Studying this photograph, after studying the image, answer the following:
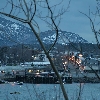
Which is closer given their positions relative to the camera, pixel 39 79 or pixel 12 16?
pixel 12 16

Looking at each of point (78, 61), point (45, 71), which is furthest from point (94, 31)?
point (45, 71)

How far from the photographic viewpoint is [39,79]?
210 ft

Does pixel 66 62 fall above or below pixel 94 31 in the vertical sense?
below

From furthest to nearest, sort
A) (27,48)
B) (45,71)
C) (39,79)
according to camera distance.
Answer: (45,71) → (39,79) → (27,48)

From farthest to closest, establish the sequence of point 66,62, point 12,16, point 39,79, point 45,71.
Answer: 1. point 45,71
2. point 39,79
3. point 66,62
4. point 12,16

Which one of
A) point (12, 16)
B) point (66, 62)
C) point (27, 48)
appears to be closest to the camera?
point (12, 16)

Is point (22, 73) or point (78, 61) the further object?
point (22, 73)

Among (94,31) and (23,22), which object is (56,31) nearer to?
(23,22)

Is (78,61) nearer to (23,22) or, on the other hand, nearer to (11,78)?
(23,22)

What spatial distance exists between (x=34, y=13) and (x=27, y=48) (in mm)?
451

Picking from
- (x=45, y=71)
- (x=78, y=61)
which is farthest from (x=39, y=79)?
(x=78, y=61)

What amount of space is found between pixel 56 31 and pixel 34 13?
32cm

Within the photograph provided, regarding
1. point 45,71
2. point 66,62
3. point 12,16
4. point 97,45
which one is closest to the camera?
point 12,16

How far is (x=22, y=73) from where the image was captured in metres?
70.3
